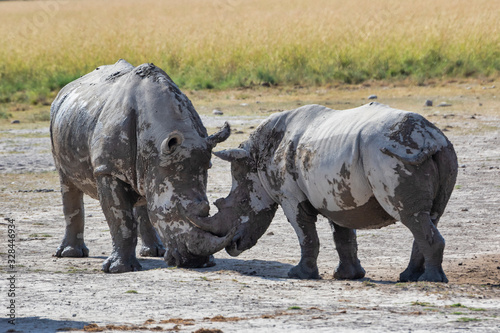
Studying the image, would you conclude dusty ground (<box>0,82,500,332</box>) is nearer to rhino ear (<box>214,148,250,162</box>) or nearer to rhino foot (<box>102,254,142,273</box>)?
rhino foot (<box>102,254,142,273</box>)

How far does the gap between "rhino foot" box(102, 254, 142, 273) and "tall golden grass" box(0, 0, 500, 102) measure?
1467 cm

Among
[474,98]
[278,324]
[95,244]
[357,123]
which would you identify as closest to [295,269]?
[357,123]

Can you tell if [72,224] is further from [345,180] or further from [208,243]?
[345,180]

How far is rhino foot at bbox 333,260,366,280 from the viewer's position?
28.1 feet

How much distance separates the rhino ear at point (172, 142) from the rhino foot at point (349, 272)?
77.5 inches

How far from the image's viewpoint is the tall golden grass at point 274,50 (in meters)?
24.1

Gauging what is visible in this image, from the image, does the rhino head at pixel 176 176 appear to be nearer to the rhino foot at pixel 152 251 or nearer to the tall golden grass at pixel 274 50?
the rhino foot at pixel 152 251

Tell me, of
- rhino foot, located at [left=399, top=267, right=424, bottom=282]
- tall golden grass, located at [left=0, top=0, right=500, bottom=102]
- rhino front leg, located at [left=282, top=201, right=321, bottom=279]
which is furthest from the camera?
tall golden grass, located at [left=0, top=0, right=500, bottom=102]

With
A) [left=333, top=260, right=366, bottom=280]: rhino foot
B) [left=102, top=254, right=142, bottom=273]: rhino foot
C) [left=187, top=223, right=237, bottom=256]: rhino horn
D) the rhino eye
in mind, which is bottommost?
[left=102, top=254, right=142, bottom=273]: rhino foot

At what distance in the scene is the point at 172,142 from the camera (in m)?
8.73

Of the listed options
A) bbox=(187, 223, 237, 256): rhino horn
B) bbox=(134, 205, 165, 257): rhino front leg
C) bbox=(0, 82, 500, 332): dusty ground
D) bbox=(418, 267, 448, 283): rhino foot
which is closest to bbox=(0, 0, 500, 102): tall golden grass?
bbox=(0, 82, 500, 332): dusty ground

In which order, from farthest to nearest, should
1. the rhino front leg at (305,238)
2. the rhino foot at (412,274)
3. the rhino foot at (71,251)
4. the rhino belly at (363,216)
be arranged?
1. the rhino foot at (71,251)
2. the rhino front leg at (305,238)
3. the rhino foot at (412,274)
4. the rhino belly at (363,216)

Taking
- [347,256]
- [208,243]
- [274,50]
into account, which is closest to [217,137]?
[208,243]

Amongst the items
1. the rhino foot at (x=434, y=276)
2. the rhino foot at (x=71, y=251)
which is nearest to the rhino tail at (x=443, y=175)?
the rhino foot at (x=434, y=276)
